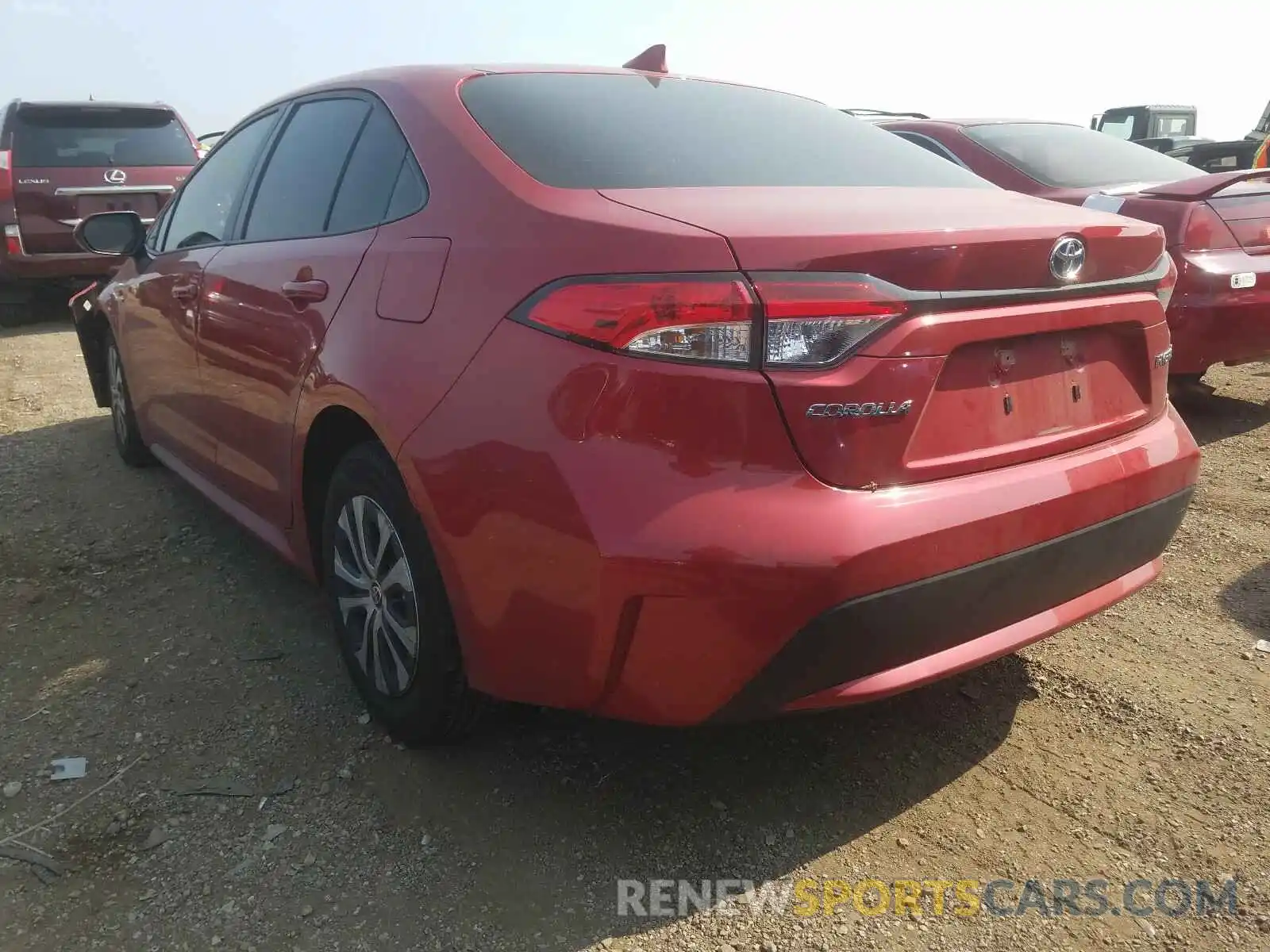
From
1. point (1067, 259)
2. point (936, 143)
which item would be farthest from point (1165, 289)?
point (936, 143)

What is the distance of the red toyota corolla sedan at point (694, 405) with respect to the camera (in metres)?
1.79

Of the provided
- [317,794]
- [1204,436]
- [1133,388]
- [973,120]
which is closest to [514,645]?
[317,794]

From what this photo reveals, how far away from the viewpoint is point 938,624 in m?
1.92

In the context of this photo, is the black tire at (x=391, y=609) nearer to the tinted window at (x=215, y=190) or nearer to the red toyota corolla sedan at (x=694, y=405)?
the red toyota corolla sedan at (x=694, y=405)

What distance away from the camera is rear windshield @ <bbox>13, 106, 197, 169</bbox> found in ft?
28.1

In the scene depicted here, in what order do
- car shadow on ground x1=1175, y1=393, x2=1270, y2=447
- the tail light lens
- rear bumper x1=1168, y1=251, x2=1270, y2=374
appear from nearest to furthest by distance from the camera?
the tail light lens
rear bumper x1=1168, y1=251, x2=1270, y2=374
car shadow on ground x1=1175, y1=393, x2=1270, y2=447

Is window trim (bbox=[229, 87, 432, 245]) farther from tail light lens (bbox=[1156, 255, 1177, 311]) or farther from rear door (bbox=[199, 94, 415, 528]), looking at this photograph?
tail light lens (bbox=[1156, 255, 1177, 311])

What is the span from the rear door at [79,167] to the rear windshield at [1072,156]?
6.70 meters

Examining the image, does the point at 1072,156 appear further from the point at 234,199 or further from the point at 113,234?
the point at 113,234

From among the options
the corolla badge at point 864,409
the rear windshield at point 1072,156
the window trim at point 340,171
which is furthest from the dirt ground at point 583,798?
the rear windshield at point 1072,156

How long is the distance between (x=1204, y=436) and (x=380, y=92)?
4.11 m

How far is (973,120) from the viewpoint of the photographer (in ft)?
19.0

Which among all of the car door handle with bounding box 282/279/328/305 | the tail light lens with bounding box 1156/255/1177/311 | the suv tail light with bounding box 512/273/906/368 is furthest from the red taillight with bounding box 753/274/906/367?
the car door handle with bounding box 282/279/328/305

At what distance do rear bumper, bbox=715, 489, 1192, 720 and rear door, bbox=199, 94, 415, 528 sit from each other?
1419 millimetres
